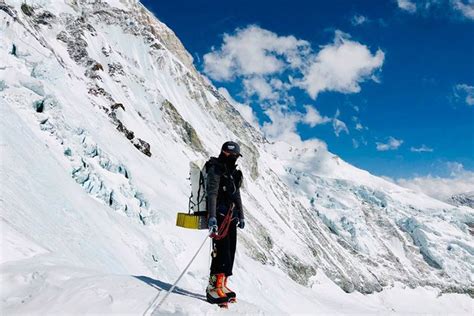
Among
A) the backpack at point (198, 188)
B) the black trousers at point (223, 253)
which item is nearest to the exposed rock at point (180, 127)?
the backpack at point (198, 188)

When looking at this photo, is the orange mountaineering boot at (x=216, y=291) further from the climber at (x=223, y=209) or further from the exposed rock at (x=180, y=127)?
the exposed rock at (x=180, y=127)

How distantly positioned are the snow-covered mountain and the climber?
597 mm

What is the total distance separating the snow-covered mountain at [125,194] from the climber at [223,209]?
1.96 ft

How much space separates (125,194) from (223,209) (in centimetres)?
1538

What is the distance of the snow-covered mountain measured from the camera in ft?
23.8

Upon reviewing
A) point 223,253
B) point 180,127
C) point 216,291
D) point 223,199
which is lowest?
point 216,291

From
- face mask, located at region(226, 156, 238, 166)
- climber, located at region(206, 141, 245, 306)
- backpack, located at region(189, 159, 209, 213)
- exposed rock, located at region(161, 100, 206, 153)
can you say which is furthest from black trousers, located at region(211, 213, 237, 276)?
exposed rock, located at region(161, 100, 206, 153)

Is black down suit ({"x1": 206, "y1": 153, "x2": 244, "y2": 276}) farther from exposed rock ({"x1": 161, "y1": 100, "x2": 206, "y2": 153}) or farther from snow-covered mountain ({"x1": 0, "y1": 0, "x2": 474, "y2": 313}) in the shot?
exposed rock ({"x1": 161, "y1": 100, "x2": 206, "y2": 153})

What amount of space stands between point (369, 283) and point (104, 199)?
8883cm

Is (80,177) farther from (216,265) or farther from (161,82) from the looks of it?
(161,82)

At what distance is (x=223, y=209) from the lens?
693 cm

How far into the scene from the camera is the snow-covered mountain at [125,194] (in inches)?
286

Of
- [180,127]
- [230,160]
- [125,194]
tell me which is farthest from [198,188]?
[180,127]

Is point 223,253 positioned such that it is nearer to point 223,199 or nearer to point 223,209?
point 223,209
